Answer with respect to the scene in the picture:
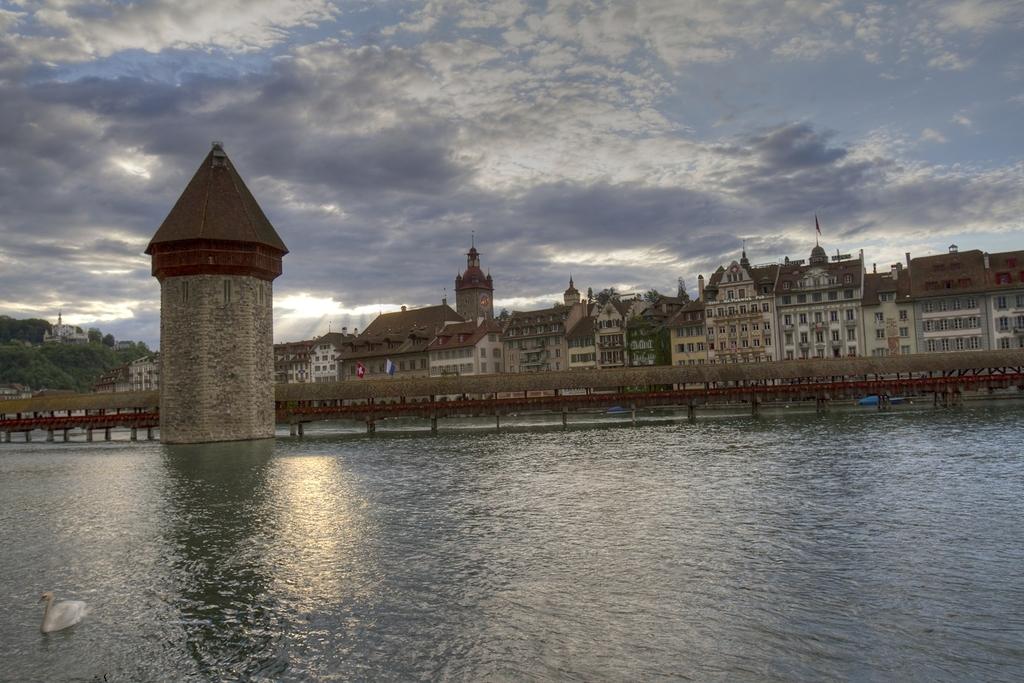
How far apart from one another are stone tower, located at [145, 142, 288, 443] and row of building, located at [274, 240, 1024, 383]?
13059 millimetres

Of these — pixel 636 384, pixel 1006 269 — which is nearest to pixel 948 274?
pixel 1006 269

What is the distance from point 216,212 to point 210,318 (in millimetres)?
5722

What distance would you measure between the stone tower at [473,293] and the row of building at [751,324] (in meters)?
13.6

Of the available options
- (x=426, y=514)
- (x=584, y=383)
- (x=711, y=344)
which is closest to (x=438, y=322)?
(x=711, y=344)

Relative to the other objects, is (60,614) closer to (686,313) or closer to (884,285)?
(884,285)

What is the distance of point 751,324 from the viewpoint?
70.1 metres

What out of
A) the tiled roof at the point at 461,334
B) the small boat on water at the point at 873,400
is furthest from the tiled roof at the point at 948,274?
the tiled roof at the point at 461,334

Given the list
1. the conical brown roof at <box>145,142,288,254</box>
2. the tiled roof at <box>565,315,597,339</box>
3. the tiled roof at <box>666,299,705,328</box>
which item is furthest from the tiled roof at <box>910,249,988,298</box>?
the conical brown roof at <box>145,142,288,254</box>

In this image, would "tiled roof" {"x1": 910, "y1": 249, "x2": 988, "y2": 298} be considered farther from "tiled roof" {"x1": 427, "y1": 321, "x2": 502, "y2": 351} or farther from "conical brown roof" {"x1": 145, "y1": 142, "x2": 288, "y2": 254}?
"conical brown roof" {"x1": 145, "y1": 142, "x2": 288, "y2": 254}

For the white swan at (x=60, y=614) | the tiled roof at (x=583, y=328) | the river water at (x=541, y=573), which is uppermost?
the tiled roof at (x=583, y=328)

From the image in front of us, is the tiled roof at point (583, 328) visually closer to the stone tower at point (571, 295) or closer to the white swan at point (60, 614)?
the stone tower at point (571, 295)

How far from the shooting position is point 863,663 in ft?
25.9

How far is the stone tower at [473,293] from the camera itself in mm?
109812

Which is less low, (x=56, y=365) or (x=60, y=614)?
(x=56, y=365)
